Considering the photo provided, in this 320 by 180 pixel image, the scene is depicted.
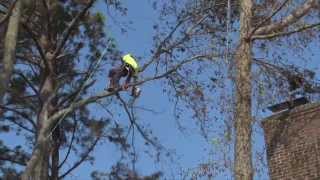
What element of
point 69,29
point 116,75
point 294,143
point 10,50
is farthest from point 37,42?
point 10,50

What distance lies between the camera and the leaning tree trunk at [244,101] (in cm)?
1342

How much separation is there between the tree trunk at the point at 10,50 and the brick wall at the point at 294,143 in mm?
6401

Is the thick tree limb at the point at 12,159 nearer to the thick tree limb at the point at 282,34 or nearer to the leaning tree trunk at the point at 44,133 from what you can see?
the leaning tree trunk at the point at 44,133

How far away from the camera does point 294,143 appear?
15477 millimetres

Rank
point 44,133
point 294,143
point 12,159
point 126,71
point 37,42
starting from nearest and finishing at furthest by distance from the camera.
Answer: point 126,71 < point 294,143 < point 44,133 < point 37,42 < point 12,159

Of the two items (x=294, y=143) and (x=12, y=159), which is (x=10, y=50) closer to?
(x=294, y=143)

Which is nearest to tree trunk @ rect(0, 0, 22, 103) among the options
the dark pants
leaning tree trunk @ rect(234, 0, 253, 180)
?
the dark pants

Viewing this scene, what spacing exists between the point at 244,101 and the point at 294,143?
215 cm

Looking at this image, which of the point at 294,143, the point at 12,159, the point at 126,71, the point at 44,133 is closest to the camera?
the point at 126,71

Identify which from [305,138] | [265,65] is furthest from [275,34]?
[305,138]

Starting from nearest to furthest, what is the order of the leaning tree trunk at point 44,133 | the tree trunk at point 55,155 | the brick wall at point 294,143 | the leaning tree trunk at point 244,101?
the leaning tree trunk at point 244,101
the brick wall at point 294,143
the leaning tree trunk at point 44,133
the tree trunk at point 55,155

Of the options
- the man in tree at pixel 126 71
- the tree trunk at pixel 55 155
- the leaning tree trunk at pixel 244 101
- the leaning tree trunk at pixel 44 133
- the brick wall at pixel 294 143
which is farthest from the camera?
the tree trunk at pixel 55 155

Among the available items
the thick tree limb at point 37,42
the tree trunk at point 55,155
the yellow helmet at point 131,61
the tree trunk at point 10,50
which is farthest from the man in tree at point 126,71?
the tree trunk at point 55,155

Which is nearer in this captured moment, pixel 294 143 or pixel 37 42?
pixel 294 143
